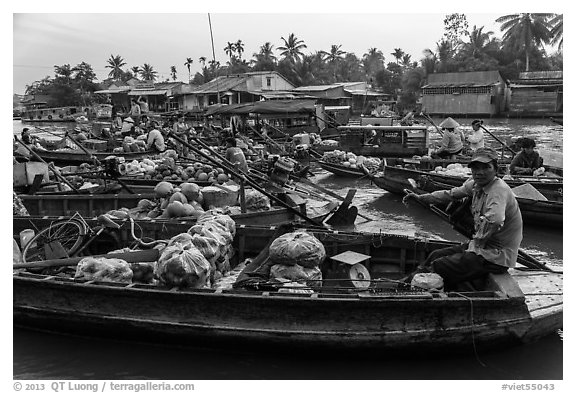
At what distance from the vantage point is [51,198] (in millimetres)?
9188

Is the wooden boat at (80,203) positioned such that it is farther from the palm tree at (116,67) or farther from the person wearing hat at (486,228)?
the palm tree at (116,67)

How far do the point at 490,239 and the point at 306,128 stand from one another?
20.3 meters

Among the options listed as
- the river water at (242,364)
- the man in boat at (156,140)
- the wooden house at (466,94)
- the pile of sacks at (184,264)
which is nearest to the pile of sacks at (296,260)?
the pile of sacks at (184,264)

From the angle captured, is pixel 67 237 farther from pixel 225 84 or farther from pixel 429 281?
pixel 225 84

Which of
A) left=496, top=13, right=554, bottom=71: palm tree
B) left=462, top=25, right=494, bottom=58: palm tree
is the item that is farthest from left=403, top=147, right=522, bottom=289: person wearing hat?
left=462, top=25, right=494, bottom=58: palm tree

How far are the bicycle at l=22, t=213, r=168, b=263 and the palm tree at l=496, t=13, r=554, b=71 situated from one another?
159 feet

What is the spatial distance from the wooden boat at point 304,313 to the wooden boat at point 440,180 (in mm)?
5467

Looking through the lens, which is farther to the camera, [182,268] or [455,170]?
[455,170]

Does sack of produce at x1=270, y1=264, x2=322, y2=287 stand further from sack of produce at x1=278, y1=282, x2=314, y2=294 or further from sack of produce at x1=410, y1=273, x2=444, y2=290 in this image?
sack of produce at x1=410, y1=273, x2=444, y2=290

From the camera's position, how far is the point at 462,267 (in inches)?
195

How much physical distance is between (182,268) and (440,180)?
8246 mm

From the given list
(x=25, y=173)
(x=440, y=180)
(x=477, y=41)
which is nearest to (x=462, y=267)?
(x=440, y=180)

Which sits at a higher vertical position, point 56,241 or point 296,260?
point 56,241

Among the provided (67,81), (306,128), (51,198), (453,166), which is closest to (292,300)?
(51,198)
